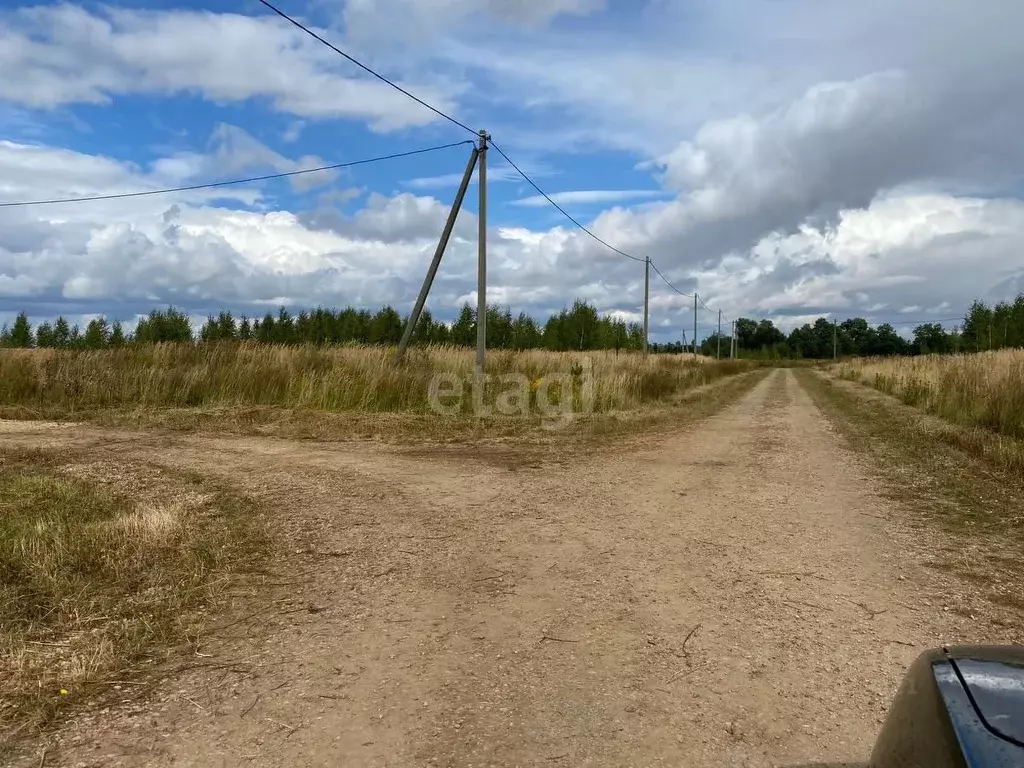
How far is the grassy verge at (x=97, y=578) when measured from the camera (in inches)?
122

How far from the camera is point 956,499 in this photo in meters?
6.79

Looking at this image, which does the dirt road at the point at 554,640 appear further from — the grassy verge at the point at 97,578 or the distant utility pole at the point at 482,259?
the distant utility pole at the point at 482,259

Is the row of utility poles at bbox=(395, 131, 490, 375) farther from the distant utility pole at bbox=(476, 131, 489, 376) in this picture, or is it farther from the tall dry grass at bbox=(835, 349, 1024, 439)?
the tall dry grass at bbox=(835, 349, 1024, 439)

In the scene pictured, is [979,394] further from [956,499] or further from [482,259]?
[482,259]

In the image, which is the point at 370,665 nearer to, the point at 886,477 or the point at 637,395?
the point at 886,477

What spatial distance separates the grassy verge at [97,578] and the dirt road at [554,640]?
0.28 metres

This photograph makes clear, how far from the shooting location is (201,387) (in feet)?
49.2

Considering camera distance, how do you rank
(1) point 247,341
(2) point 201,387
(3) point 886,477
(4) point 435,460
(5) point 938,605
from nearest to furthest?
(5) point 938,605
(3) point 886,477
(4) point 435,460
(2) point 201,387
(1) point 247,341

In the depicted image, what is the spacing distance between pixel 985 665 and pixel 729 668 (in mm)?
1988

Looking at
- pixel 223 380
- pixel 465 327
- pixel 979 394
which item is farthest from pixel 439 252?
pixel 465 327

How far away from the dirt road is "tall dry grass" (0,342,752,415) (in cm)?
768

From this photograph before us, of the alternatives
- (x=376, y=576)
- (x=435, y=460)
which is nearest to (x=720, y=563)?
(x=376, y=576)

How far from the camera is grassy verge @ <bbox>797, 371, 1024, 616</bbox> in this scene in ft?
15.4

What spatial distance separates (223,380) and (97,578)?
11.6m
